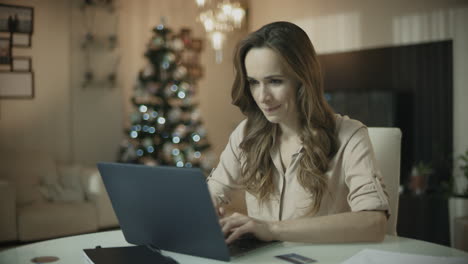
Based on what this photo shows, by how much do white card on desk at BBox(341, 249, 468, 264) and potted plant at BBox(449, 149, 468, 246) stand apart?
270cm

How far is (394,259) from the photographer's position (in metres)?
1.07

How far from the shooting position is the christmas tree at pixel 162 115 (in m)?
5.44

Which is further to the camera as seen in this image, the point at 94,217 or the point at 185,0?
the point at 185,0

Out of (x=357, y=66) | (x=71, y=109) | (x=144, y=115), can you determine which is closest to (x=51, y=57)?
(x=71, y=109)

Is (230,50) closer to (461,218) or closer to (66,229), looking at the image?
(66,229)

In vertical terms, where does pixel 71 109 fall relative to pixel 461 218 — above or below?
above

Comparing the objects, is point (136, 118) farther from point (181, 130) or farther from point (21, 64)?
point (21, 64)

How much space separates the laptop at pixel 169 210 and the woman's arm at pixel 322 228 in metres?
0.04

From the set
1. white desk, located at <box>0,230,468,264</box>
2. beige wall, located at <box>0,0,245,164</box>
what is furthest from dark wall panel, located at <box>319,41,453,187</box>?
white desk, located at <box>0,230,468,264</box>

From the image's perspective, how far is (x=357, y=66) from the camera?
5.21 metres

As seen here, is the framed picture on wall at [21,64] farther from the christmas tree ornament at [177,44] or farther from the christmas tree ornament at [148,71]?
the christmas tree ornament at [177,44]

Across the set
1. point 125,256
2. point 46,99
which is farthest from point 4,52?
point 125,256

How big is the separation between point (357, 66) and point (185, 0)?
225cm

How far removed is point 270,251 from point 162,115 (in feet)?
14.5
